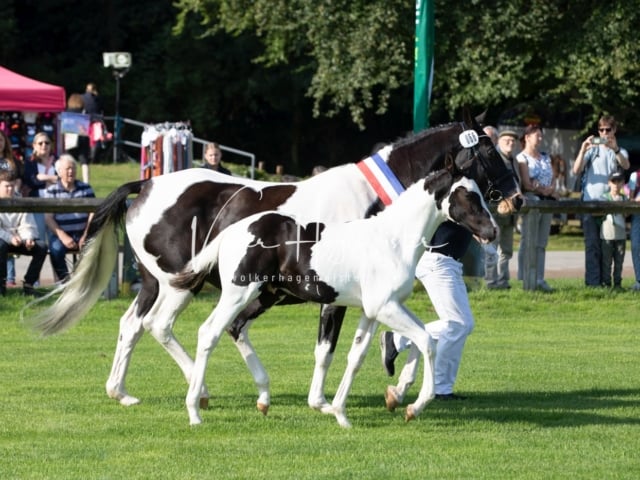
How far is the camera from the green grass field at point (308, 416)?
746cm

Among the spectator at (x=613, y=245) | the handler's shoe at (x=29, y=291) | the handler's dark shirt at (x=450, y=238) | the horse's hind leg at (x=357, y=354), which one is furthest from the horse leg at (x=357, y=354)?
the spectator at (x=613, y=245)

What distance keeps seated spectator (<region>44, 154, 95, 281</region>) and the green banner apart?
4.11m

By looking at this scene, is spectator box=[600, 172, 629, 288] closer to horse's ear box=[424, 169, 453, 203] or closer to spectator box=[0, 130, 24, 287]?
spectator box=[0, 130, 24, 287]

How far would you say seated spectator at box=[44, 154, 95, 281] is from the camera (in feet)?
51.4

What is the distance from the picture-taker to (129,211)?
396 inches

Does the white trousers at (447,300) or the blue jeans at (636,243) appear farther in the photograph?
the blue jeans at (636,243)

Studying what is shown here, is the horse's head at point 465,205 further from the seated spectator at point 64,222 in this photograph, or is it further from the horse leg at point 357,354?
the seated spectator at point 64,222

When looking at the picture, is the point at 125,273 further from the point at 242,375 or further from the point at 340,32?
the point at 340,32

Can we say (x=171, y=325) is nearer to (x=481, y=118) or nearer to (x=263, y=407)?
(x=263, y=407)

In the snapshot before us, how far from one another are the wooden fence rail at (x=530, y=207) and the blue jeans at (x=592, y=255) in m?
0.60

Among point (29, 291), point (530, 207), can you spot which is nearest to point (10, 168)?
point (29, 291)

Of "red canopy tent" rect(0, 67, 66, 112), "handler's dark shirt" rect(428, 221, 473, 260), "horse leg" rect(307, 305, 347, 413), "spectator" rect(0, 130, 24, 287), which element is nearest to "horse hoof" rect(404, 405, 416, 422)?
"horse leg" rect(307, 305, 347, 413)

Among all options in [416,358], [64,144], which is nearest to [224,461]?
[416,358]

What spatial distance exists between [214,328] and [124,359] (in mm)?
1541
